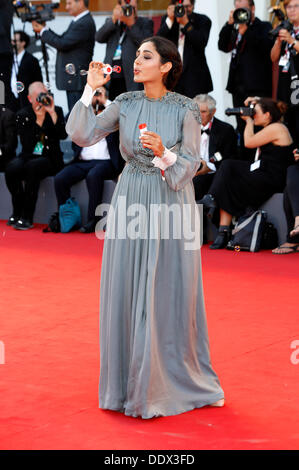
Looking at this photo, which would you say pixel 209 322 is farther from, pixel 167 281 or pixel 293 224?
pixel 293 224

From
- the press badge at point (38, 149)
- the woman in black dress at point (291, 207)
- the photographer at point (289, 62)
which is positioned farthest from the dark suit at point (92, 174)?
the woman in black dress at point (291, 207)

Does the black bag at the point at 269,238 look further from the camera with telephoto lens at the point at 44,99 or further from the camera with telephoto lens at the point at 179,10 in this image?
the camera with telephoto lens at the point at 44,99

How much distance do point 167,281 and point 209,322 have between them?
1.64m

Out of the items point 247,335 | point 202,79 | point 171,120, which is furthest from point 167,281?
point 202,79

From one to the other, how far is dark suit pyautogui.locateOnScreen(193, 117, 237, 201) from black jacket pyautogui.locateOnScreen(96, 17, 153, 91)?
1.06 m

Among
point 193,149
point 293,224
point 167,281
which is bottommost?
point 293,224

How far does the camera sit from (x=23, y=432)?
3.26 m

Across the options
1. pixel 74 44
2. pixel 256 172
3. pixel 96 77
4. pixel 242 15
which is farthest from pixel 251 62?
pixel 96 77

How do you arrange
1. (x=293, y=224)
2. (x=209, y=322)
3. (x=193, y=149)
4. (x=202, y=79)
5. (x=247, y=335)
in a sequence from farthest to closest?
(x=202, y=79), (x=293, y=224), (x=209, y=322), (x=247, y=335), (x=193, y=149)

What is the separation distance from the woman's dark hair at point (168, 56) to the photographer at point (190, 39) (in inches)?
205

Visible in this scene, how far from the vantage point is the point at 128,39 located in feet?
29.5

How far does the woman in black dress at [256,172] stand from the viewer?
8180 millimetres

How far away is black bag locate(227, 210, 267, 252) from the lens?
26.1ft

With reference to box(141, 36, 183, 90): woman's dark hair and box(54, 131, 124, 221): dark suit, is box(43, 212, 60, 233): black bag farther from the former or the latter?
box(141, 36, 183, 90): woman's dark hair
